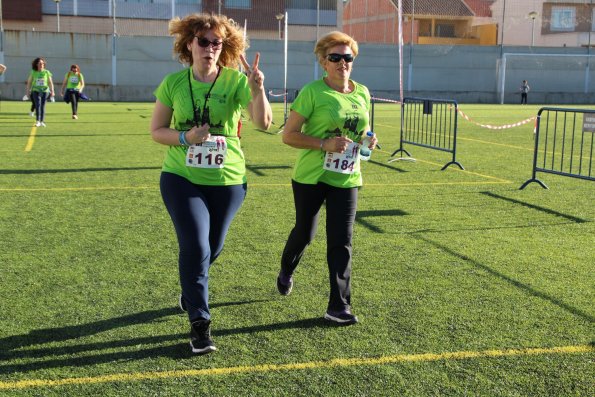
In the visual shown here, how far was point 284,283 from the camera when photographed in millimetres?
5617

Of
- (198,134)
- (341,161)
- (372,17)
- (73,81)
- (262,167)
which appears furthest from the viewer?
(372,17)

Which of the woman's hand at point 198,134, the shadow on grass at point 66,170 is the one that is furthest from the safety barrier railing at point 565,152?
the woman's hand at point 198,134

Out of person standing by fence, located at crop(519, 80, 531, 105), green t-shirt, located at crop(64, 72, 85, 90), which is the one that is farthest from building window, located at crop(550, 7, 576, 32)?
green t-shirt, located at crop(64, 72, 85, 90)

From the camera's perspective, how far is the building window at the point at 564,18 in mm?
51312

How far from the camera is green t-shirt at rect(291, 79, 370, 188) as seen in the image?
5.08 meters

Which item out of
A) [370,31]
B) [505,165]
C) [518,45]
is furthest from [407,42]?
[505,165]

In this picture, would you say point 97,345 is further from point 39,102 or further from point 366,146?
point 39,102

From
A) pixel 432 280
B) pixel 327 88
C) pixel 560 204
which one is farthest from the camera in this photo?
pixel 560 204

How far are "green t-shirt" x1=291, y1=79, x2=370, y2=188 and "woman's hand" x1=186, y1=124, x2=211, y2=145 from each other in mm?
855

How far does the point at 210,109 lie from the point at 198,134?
0.27 m

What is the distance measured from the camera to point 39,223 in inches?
324

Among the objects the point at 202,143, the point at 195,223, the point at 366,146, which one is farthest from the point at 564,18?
the point at 195,223

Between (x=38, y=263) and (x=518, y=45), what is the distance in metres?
45.0

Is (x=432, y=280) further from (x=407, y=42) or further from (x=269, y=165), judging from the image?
(x=407, y=42)
